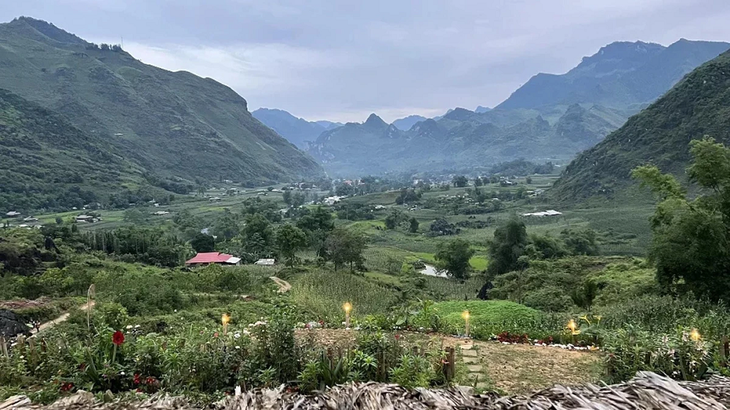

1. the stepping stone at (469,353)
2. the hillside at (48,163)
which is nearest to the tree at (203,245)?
the stepping stone at (469,353)

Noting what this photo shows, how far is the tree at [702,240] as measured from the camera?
1049cm

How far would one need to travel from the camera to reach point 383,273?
92.1 ft

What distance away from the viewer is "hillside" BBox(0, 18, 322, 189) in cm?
10856

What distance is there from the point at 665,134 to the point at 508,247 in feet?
150

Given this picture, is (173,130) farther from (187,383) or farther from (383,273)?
(187,383)

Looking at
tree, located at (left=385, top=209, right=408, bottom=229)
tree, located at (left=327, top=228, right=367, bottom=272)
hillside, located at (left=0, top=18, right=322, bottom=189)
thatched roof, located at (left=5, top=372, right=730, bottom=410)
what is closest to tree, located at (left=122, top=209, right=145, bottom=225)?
tree, located at (left=385, top=209, right=408, bottom=229)

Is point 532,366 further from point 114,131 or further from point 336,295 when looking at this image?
point 114,131

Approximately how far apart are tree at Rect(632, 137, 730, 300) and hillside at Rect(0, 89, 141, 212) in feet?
235

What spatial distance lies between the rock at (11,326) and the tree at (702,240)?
14.6m

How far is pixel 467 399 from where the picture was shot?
336 centimetres

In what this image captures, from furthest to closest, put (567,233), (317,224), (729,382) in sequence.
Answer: (317,224), (567,233), (729,382)

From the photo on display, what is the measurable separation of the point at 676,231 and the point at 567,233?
23524 millimetres

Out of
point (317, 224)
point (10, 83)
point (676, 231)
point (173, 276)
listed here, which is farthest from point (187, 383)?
point (10, 83)

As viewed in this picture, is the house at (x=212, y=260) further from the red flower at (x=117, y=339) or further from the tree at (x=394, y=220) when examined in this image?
the red flower at (x=117, y=339)
